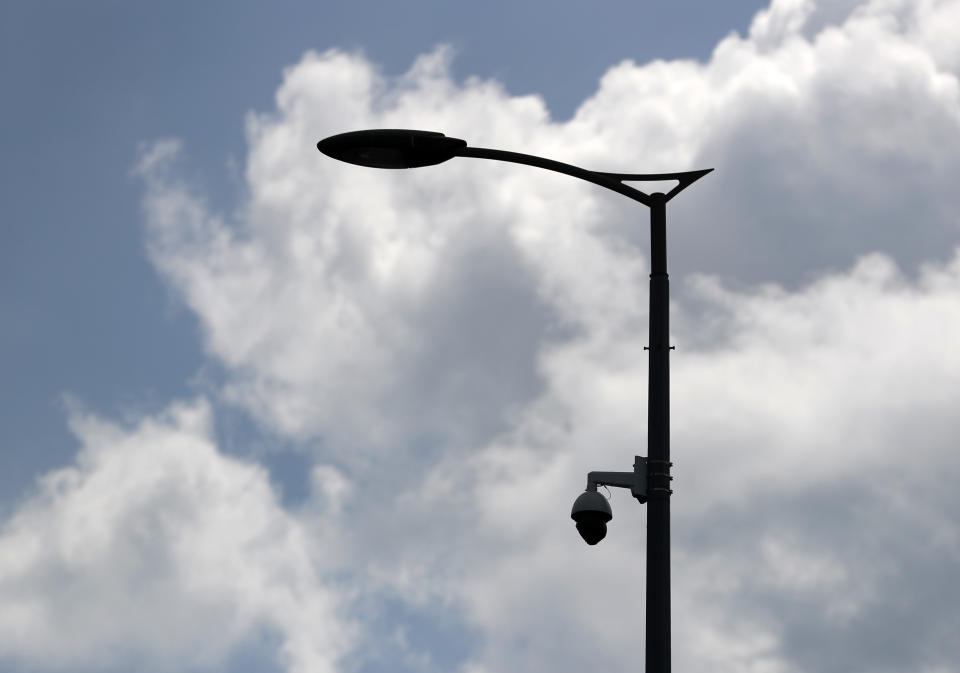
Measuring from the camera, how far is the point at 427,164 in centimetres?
1233

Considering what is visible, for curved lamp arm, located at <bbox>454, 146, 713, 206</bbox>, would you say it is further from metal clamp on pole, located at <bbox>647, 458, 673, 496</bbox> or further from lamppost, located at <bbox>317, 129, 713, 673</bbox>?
metal clamp on pole, located at <bbox>647, 458, 673, 496</bbox>

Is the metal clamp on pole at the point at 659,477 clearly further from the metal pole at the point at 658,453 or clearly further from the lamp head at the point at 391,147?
the lamp head at the point at 391,147

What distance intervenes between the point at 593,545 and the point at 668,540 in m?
0.96

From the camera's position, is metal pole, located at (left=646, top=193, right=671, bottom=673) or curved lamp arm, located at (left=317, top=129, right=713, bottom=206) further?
curved lamp arm, located at (left=317, top=129, right=713, bottom=206)

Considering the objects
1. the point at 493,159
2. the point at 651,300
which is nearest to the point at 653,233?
the point at 651,300

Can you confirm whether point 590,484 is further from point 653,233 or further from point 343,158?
point 343,158

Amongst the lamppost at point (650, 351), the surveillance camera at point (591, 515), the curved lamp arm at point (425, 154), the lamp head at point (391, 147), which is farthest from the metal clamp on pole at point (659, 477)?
the lamp head at point (391, 147)

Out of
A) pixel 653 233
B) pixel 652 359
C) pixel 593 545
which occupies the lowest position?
pixel 593 545

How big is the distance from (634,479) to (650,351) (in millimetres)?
1036

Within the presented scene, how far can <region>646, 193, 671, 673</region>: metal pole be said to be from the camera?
10.6 metres

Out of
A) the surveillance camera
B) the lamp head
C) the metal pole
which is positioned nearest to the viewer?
the metal pole

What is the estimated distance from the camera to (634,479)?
1134cm

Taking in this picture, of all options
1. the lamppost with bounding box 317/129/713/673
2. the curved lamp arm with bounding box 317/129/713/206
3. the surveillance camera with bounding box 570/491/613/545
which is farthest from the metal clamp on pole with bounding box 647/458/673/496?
the curved lamp arm with bounding box 317/129/713/206

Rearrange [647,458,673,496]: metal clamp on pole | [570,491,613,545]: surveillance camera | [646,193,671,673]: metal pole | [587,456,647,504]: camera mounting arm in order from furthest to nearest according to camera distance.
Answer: [570,491,613,545]: surveillance camera < [587,456,647,504]: camera mounting arm < [647,458,673,496]: metal clamp on pole < [646,193,671,673]: metal pole
